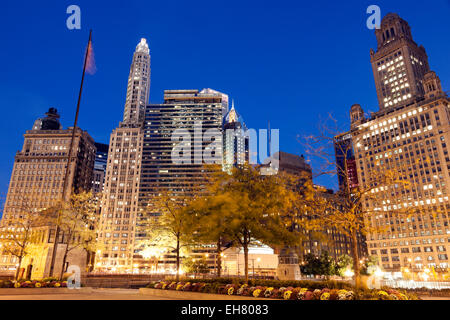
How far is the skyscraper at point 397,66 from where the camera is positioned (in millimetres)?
163500

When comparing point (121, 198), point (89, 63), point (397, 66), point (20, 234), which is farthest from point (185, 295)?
point (397, 66)

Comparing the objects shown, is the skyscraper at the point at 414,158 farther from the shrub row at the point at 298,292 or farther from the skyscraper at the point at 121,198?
the skyscraper at the point at 121,198

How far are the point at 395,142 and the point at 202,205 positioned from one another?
14454 cm

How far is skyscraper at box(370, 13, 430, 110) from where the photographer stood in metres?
164

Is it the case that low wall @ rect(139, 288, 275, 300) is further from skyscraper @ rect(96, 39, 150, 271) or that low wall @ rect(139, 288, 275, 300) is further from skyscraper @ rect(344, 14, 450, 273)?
skyscraper @ rect(96, 39, 150, 271)

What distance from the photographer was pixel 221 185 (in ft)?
95.5

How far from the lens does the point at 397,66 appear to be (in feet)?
561

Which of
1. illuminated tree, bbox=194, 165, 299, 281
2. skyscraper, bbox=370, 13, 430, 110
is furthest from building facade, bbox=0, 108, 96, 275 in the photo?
skyscraper, bbox=370, 13, 430, 110

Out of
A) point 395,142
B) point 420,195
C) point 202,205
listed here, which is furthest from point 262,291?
point 395,142

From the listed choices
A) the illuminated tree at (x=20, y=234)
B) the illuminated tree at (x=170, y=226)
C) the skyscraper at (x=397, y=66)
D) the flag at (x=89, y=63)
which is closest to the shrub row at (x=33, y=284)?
the illuminated tree at (x=20, y=234)

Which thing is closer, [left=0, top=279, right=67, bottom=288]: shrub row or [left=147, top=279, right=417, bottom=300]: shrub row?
[left=147, top=279, right=417, bottom=300]: shrub row

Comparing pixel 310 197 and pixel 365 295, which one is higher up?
pixel 310 197

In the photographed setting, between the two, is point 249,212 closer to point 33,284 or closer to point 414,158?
point 33,284
